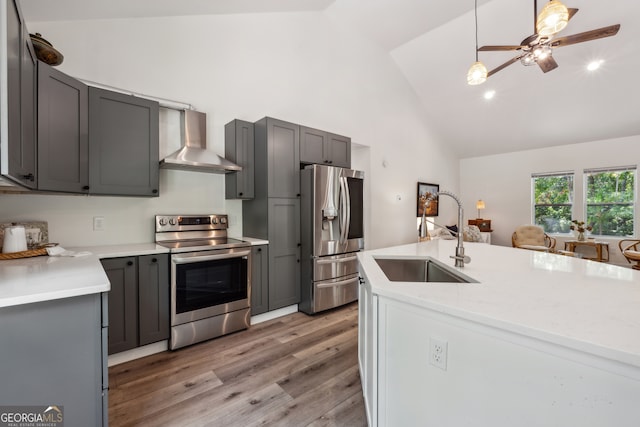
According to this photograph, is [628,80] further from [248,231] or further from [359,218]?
[248,231]

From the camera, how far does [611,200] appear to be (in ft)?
17.1

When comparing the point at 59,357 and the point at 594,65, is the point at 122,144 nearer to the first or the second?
the point at 59,357

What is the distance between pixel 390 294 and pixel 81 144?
244 cm

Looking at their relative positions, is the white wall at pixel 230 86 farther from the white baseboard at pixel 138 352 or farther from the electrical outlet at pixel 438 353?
the electrical outlet at pixel 438 353

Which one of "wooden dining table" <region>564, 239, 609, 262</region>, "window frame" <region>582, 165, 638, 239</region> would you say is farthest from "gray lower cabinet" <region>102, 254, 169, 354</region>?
"window frame" <region>582, 165, 638, 239</region>

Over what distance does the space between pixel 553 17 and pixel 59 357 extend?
3.43m

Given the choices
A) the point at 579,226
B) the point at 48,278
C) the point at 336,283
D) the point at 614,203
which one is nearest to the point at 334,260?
the point at 336,283

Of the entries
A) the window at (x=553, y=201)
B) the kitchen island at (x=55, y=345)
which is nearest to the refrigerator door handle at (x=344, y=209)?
the kitchen island at (x=55, y=345)

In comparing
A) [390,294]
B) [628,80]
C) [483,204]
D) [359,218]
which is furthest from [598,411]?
[483,204]

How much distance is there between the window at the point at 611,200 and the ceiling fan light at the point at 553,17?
16.7 ft

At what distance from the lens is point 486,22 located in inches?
159

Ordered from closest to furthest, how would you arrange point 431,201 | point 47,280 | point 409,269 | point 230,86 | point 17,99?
point 47,280
point 17,99
point 409,269
point 230,86
point 431,201

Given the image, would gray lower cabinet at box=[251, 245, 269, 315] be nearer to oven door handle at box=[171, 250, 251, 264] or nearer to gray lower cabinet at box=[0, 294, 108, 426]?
oven door handle at box=[171, 250, 251, 264]

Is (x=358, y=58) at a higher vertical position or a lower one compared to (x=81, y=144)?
higher
